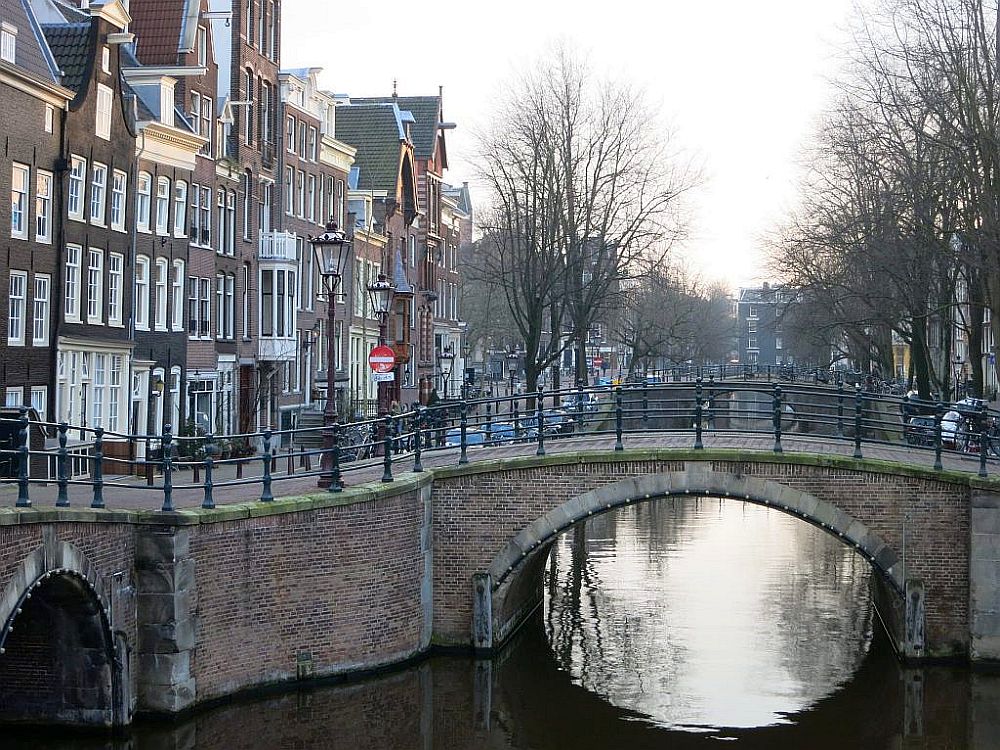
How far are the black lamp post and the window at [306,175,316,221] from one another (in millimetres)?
18229

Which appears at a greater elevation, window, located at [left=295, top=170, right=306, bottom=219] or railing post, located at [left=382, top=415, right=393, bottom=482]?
window, located at [left=295, top=170, right=306, bottom=219]

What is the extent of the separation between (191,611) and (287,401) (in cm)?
2840

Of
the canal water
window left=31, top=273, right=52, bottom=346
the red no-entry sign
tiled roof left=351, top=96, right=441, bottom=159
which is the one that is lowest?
the canal water

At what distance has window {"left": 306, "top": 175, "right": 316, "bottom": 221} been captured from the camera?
48375 mm

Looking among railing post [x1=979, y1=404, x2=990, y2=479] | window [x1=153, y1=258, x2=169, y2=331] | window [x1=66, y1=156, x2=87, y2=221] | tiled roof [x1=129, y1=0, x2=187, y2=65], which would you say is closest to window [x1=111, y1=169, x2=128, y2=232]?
window [x1=66, y1=156, x2=87, y2=221]

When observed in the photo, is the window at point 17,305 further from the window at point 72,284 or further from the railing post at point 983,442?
the railing post at point 983,442

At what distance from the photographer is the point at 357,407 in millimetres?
54000

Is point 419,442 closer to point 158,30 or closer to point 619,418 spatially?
point 619,418

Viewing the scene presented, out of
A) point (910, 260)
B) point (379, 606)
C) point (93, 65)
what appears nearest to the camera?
point (379, 606)

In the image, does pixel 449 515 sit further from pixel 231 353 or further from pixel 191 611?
pixel 231 353

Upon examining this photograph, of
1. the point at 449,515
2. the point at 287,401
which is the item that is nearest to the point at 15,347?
the point at 449,515

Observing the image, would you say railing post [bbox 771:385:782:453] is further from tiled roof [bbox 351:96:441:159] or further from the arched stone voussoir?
tiled roof [bbox 351:96:441:159]

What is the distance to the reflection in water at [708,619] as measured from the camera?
2053 centimetres

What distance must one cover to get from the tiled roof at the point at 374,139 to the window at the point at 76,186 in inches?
1108
